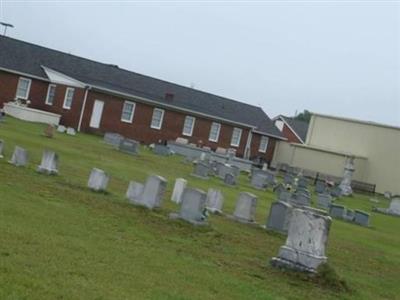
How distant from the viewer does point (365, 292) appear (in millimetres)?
Result: 10203

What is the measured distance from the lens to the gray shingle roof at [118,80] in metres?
46.5

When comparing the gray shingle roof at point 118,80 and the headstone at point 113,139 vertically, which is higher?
the gray shingle roof at point 118,80

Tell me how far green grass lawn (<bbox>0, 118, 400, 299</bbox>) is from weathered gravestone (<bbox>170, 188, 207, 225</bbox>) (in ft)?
0.80

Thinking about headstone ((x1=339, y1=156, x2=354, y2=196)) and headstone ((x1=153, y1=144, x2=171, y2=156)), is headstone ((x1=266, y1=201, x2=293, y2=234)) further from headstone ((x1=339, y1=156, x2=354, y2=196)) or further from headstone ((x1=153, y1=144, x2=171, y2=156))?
headstone ((x1=339, y1=156, x2=354, y2=196))

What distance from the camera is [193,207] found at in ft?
43.2

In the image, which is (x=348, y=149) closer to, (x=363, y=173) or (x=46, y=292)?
(x=363, y=173)

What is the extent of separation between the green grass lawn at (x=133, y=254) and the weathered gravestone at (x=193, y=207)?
0.24 m

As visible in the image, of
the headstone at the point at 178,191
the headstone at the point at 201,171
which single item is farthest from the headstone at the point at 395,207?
the headstone at the point at 178,191

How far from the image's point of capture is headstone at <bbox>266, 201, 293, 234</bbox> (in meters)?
14.8

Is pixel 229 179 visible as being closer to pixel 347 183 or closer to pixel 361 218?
pixel 361 218

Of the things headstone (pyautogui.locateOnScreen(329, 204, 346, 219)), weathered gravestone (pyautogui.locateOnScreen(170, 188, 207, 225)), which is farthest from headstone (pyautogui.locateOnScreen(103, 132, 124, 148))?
weathered gravestone (pyautogui.locateOnScreen(170, 188, 207, 225))

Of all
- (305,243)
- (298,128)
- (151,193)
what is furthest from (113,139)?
(298,128)

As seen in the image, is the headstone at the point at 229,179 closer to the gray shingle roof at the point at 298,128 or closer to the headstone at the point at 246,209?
the headstone at the point at 246,209

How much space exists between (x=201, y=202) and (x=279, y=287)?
4.22 meters
